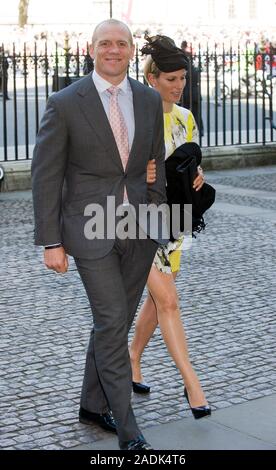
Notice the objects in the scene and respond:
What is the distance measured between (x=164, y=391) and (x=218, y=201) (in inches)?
275

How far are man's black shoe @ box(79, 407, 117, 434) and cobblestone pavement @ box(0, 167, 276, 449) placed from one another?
0.04m

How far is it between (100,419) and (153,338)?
1.71 m

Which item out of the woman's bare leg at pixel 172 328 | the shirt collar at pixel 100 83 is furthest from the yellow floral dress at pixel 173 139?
the shirt collar at pixel 100 83

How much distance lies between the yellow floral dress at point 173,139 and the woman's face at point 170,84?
113 mm

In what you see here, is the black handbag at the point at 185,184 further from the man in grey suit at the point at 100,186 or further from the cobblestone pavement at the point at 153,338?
the cobblestone pavement at the point at 153,338

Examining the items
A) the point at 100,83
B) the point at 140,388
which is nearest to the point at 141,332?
the point at 140,388

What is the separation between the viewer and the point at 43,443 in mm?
4629

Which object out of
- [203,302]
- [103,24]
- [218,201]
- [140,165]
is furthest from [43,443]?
[218,201]

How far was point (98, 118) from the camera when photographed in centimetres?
438

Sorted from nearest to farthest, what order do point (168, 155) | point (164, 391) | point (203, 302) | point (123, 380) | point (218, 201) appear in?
point (123, 380)
point (168, 155)
point (164, 391)
point (203, 302)
point (218, 201)

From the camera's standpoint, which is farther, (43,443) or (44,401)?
(44,401)

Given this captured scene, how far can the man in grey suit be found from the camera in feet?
14.3

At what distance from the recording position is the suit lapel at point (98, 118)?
4.37 m

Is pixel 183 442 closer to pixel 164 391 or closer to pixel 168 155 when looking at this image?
pixel 164 391
